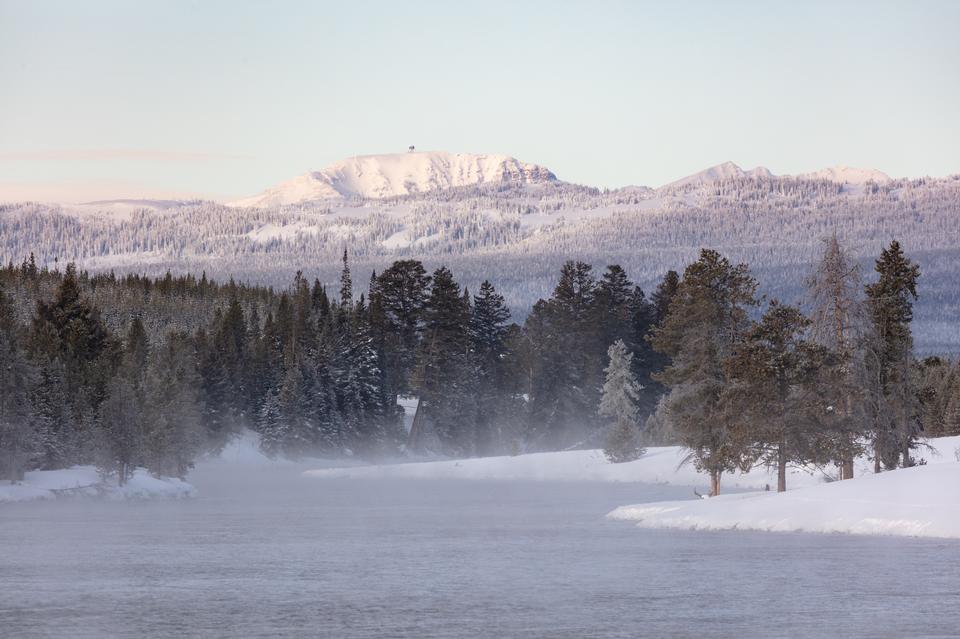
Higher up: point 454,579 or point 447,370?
point 447,370

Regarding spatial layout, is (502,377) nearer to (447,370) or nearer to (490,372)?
(490,372)

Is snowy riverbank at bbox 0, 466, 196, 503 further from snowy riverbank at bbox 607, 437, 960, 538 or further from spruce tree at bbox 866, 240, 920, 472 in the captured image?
spruce tree at bbox 866, 240, 920, 472

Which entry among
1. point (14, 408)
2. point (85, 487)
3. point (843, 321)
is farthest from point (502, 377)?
point (843, 321)

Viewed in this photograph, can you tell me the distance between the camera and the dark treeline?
169 ft

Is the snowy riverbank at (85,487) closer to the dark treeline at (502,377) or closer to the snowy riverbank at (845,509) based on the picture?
the dark treeline at (502,377)

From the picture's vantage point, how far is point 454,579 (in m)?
34.2

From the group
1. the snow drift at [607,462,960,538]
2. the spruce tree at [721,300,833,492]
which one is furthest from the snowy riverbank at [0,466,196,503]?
the spruce tree at [721,300,833,492]

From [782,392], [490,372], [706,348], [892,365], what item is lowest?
[490,372]

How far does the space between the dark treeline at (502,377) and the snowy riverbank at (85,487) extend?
1040mm

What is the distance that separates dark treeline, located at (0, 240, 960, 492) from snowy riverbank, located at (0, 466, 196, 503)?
104 cm

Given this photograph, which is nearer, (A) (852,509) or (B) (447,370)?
(A) (852,509)

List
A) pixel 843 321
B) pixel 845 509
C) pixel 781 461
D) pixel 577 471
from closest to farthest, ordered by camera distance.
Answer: pixel 845 509, pixel 781 461, pixel 843 321, pixel 577 471

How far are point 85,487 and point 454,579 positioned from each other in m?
42.3

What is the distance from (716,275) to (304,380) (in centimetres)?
6008
